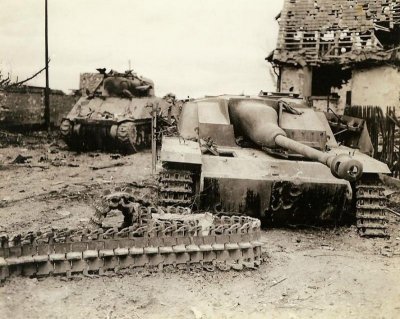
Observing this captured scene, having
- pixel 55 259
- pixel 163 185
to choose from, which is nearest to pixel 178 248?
pixel 55 259

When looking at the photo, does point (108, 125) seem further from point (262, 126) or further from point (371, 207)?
point (371, 207)

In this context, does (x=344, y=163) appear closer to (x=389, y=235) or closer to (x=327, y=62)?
(x=389, y=235)

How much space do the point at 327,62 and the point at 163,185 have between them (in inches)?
456

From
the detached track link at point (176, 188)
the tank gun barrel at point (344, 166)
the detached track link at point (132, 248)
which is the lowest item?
the detached track link at point (132, 248)

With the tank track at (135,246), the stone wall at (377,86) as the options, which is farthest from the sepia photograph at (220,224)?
the stone wall at (377,86)

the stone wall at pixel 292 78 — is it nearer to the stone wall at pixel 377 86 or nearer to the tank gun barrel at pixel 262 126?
the stone wall at pixel 377 86

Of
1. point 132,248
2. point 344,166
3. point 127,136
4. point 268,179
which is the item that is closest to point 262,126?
point 268,179

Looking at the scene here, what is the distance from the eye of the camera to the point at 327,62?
630 inches

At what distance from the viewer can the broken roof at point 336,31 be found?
1597 cm

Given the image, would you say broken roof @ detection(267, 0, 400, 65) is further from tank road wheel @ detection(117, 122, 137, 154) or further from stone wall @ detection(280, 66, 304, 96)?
tank road wheel @ detection(117, 122, 137, 154)

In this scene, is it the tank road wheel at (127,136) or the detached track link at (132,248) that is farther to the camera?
the tank road wheel at (127,136)

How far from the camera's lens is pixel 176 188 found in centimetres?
588

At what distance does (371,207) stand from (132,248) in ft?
10.5

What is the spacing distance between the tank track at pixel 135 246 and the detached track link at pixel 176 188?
602 mm
